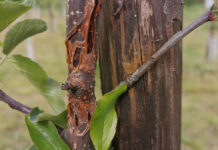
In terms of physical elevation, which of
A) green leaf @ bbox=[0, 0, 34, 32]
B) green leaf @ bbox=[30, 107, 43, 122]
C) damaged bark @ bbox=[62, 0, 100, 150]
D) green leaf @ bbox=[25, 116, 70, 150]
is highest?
green leaf @ bbox=[0, 0, 34, 32]

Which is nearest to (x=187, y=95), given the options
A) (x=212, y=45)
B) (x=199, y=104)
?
(x=199, y=104)

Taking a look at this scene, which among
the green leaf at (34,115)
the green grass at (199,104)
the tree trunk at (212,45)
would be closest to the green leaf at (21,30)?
the green leaf at (34,115)

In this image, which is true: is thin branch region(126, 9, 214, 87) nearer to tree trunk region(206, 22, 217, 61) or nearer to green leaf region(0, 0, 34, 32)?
green leaf region(0, 0, 34, 32)

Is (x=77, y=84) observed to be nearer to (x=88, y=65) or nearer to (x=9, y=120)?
(x=88, y=65)

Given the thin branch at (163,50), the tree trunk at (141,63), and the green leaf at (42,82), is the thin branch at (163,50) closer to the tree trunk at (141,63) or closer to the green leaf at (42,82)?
the tree trunk at (141,63)

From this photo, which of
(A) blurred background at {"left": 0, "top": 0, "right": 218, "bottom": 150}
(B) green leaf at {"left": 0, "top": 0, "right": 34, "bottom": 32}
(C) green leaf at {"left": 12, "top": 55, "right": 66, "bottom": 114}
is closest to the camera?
(B) green leaf at {"left": 0, "top": 0, "right": 34, "bottom": 32}

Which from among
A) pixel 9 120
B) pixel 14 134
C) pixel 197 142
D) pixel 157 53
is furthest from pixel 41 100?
pixel 157 53

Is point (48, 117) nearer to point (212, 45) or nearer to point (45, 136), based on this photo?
point (45, 136)

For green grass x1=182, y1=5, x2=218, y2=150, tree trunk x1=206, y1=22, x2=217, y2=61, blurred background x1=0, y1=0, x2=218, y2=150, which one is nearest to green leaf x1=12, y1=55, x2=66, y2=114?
blurred background x1=0, y1=0, x2=218, y2=150
